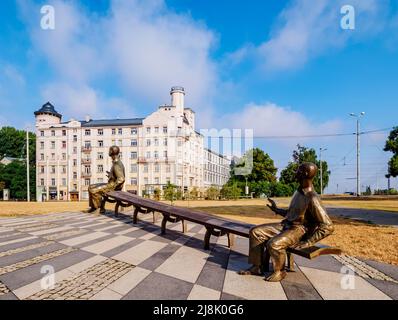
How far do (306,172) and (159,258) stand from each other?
2.73 metres

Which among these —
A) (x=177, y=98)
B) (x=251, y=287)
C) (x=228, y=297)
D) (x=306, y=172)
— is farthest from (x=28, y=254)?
(x=177, y=98)

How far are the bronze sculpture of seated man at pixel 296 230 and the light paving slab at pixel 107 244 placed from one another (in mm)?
2594

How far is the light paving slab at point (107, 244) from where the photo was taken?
4.73m

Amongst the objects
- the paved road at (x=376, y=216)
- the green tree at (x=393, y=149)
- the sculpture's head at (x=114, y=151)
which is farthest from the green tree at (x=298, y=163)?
the sculpture's head at (x=114, y=151)

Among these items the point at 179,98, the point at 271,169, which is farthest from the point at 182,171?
the point at 271,169

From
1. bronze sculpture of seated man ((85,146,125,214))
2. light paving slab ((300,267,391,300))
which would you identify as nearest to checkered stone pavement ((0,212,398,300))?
light paving slab ((300,267,391,300))

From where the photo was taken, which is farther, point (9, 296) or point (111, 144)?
point (111, 144)

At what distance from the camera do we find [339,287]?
3344mm

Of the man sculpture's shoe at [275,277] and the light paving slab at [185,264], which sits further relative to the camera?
the light paving slab at [185,264]

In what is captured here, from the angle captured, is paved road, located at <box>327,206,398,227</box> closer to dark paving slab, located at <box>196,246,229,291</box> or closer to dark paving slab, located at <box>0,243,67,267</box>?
dark paving slab, located at <box>196,246,229,291</box>

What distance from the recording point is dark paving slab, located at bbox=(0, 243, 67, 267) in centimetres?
395

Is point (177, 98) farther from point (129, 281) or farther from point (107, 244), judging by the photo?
point (129, 281)

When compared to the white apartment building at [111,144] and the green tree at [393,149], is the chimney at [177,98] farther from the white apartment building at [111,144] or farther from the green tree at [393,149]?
the green tree at [393,149]
